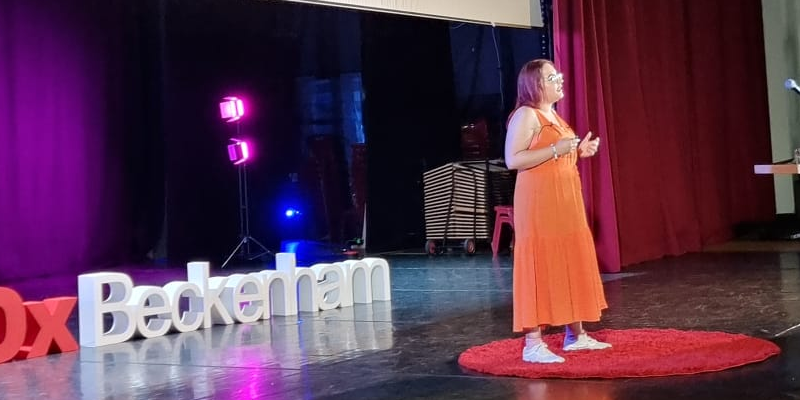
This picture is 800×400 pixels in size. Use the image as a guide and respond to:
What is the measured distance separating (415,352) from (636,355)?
906mm

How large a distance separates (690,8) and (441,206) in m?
2.99

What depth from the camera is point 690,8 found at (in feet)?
29.7

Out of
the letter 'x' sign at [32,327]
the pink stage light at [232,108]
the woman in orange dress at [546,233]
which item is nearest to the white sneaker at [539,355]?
the woman in orange dress at [546,233]

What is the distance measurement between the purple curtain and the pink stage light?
99 centimetres

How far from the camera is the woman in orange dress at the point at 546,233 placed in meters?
3.54

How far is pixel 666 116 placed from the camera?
27.6ft

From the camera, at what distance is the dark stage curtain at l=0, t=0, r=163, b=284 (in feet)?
28.3

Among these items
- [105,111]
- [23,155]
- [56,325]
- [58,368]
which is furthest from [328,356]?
[105,111]

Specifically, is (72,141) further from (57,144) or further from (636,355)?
(636,355)

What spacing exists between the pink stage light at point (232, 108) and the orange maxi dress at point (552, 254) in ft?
21.3

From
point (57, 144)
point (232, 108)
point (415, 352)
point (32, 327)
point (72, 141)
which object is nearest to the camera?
point (415, 352)

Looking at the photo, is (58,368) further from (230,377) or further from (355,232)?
(355,232)

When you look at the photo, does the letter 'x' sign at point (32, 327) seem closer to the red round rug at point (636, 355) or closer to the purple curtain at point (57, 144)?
the red round rug at point (636, 355)

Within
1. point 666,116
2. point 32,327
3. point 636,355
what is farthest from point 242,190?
point 636,355
